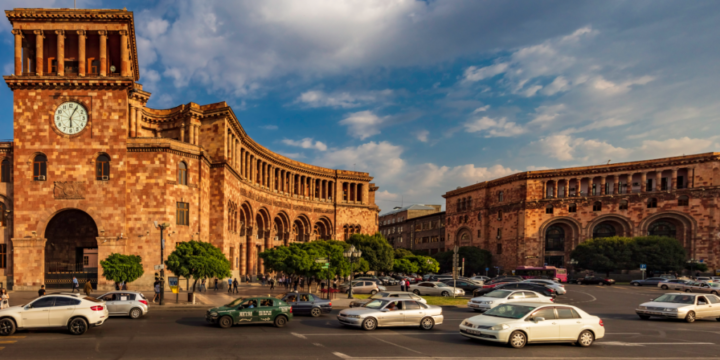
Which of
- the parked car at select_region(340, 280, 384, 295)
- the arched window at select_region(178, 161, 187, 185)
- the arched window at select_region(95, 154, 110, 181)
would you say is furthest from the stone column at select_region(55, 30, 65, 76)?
the parked car at select_region(340, 280, 384, 295)

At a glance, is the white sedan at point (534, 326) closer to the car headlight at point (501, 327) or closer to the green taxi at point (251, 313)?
the car headlight at point (501, 327)

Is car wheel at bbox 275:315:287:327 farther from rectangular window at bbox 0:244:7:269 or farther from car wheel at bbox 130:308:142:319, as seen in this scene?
rectangular window at bbox 0:244:7:269

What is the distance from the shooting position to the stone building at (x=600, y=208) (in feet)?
221

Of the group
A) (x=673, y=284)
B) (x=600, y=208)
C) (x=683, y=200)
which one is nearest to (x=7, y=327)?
(x=673, y=284)

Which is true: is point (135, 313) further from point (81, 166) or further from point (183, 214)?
point (81, 166)

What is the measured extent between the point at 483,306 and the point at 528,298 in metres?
2.77

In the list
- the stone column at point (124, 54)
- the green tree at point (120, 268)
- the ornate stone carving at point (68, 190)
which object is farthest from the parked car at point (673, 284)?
the ornate stone carving at point (68, 190)

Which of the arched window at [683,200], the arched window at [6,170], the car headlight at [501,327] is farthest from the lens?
the arched window at [683,200]

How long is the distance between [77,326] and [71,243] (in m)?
30.1

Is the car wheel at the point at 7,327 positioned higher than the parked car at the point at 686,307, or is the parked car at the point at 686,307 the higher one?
the car wheel at the point at 7,327

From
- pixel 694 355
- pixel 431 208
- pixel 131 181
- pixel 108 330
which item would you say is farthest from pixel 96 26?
pixel 431 208

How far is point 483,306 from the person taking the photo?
2442 cm

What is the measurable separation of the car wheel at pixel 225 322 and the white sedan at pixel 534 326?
30.5 ft

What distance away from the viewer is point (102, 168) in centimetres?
3772
